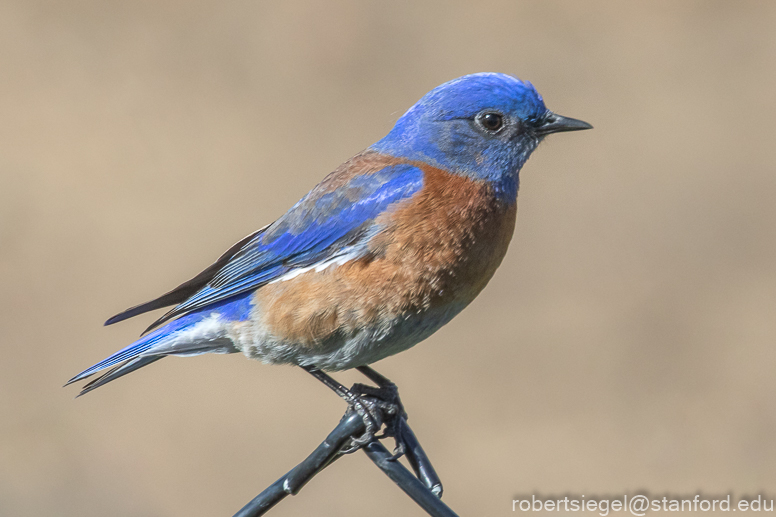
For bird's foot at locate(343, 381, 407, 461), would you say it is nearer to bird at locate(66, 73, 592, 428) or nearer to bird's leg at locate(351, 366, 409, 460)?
bird's leg at locate(351, 366, 409, 460)

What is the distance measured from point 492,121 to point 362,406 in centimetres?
124

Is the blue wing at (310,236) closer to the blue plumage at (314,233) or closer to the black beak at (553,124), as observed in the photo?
the blue plumage at (314,233)

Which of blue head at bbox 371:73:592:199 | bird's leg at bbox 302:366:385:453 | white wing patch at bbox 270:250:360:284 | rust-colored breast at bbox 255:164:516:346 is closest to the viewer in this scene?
bird's leg at bbox 302:366:385:453

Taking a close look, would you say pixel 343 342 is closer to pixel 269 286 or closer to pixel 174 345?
pixel 269 286

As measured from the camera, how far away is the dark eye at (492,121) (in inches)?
144

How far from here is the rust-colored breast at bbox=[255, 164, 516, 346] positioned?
330cm

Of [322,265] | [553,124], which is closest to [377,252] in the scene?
[322,265]

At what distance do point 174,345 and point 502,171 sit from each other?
153cm

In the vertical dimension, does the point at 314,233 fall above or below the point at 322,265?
above

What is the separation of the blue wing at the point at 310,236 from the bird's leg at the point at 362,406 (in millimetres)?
455

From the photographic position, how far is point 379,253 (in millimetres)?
3359

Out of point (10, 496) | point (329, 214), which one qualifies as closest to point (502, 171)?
point (329, 214)

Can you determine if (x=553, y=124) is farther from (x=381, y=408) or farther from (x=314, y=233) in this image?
(x=381, y=408)

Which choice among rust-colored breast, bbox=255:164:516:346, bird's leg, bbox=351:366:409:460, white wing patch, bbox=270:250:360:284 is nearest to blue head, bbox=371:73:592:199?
rust-colored breast, bbox=255:164:516:346
